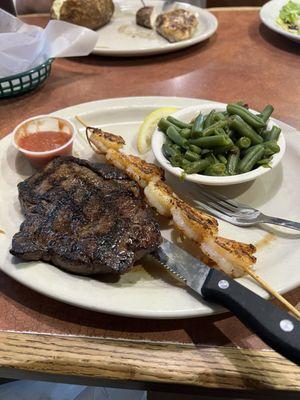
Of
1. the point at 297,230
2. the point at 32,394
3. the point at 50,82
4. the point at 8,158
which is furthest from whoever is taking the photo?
the point at 50,82

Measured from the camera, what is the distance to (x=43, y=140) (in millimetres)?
1990

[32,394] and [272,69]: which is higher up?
[272,69]

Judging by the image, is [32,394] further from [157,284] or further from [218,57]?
[218,57]

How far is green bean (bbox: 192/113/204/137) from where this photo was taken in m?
1.82

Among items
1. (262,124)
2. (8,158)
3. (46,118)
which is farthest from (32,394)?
(262,124)

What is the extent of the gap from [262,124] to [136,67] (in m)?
1.33

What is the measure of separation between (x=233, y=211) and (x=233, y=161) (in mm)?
221

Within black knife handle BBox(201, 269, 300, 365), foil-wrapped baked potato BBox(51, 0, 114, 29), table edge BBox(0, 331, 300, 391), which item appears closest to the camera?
black knife handle BBox(201, 269, 300, 365)

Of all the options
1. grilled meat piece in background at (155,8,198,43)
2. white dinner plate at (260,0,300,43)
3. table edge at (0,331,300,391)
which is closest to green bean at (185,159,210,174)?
table edge at (0,331,300,391)

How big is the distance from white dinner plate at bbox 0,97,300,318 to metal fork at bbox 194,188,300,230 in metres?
0.03

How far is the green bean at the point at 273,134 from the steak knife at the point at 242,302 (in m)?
0.72

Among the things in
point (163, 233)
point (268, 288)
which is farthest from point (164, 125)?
point (268, 288)

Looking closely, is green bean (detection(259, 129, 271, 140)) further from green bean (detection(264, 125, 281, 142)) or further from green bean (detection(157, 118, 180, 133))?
green bean (detection(157, 118, 180, 133))

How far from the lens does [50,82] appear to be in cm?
278
